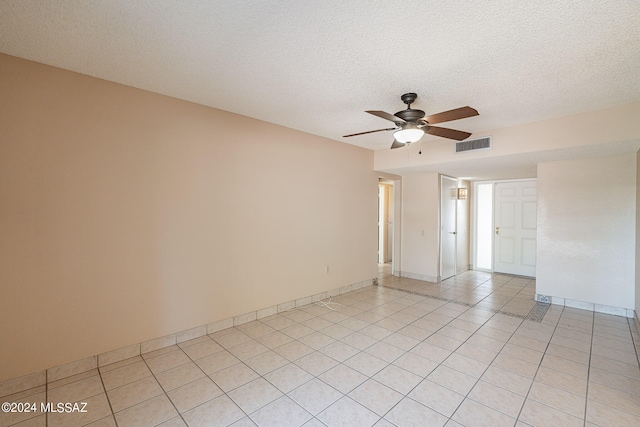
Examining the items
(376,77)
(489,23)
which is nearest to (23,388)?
(376,77)

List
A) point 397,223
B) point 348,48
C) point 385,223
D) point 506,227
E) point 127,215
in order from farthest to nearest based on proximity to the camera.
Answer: point 385,223 → point 506,227 → point 397,223 → point 127,215 → point 348,48

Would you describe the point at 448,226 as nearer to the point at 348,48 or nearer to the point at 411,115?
the point at 411,115

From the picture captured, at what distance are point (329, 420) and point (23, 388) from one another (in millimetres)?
2449

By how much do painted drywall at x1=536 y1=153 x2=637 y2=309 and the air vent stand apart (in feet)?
4.19

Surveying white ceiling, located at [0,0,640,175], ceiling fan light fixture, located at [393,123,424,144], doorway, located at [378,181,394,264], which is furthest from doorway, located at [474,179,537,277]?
ceiling fan light fixture, located at [393,123,424,144]

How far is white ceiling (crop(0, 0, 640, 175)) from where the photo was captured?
5.55 ft

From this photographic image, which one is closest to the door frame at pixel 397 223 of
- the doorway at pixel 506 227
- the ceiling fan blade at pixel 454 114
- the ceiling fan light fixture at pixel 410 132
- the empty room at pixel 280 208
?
the empty room at pixel 280 208

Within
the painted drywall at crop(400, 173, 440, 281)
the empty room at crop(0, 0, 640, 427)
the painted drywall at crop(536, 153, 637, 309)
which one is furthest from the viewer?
the painted drywall at crop(400, 173, 440, 281)

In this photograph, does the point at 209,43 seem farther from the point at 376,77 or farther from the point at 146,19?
the point at 376,77

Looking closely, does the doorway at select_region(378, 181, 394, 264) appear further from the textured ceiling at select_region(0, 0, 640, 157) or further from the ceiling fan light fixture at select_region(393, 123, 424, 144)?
the ceiling fan light fixture at select_region(393, 123, 424, 144)

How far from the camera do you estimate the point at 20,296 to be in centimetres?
223

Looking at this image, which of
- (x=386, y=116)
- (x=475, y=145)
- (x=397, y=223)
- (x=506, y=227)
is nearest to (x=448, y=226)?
(x=397, y=223)

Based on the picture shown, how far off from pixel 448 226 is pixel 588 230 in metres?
2.23

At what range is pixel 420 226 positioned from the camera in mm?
5812
